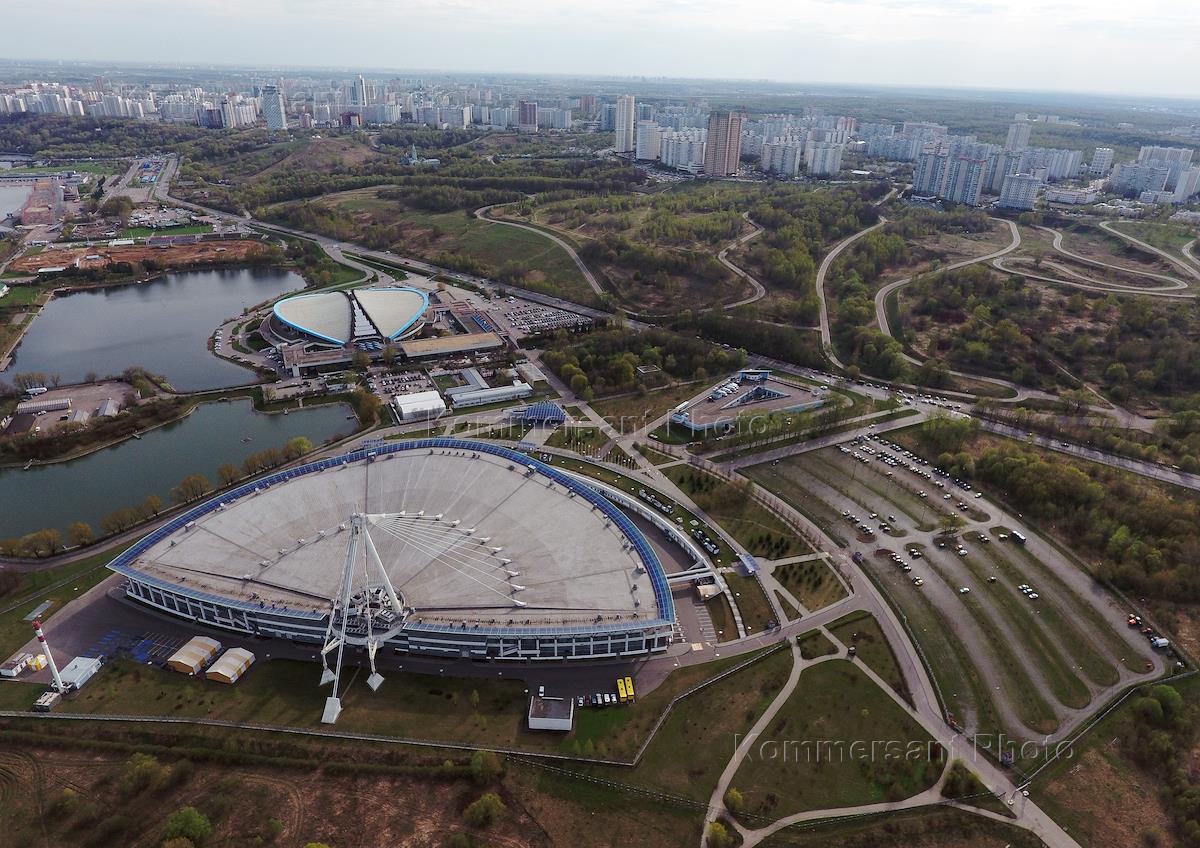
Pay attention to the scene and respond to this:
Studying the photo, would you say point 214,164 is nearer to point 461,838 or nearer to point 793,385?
point 793,385

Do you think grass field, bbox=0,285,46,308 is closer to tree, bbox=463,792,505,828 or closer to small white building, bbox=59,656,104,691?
small white building, bbox=59,656,104,691

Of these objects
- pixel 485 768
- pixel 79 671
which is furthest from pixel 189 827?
pixel 79 671

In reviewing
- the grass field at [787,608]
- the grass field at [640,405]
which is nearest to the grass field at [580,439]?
the grass field at [640,405]

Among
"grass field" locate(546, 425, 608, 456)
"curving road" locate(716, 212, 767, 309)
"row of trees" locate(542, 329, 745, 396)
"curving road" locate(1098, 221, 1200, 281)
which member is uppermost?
"curving road" locate(1098, 221, 1200, 281)

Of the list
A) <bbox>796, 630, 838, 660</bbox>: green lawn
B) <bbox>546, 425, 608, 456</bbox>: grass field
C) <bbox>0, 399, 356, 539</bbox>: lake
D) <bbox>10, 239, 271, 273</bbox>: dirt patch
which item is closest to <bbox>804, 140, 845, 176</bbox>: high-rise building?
<bbox>10, 239, 271, 273</bbox>: dirt patch

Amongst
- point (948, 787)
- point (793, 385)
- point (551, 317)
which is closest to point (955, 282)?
point (793, 385)

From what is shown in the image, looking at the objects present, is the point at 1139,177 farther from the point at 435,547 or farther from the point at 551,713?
the point at 551,713
